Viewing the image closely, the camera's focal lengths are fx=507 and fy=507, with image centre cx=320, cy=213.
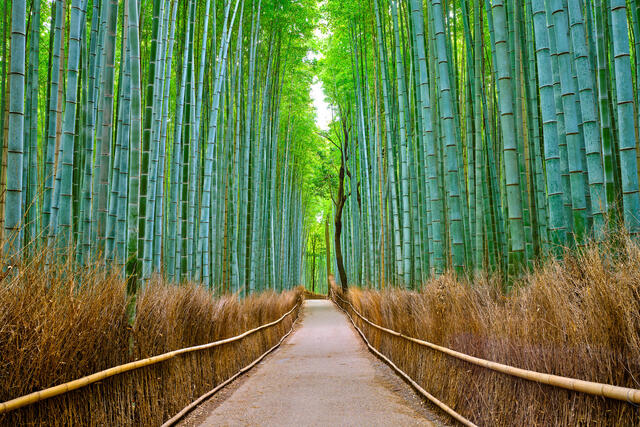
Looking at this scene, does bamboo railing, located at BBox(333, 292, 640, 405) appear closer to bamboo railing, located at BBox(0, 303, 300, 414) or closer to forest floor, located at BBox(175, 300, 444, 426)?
forest floor, located at BBox(175, 300, 444, 426)

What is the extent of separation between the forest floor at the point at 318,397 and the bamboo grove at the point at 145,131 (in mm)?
→ 1170

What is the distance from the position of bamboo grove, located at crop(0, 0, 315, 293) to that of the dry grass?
8.7 inches

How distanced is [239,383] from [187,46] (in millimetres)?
3335

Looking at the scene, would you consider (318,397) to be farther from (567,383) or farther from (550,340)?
(567,383)

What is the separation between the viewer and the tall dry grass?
1622mm

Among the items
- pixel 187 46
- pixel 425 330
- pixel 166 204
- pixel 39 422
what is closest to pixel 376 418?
pixel 425 330

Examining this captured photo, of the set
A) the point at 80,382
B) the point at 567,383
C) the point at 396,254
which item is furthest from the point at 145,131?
the point at 396,254

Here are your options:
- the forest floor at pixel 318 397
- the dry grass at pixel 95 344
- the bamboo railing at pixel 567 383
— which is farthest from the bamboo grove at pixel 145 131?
the bamboo railing at pixel 567 383

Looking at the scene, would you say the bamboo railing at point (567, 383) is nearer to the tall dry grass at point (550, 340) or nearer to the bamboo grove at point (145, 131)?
the tall dry grass at point (550, 340)

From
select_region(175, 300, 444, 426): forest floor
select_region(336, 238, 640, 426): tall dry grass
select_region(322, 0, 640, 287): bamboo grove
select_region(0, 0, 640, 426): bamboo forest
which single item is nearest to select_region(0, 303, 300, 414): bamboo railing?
select_region(0, 0, 640, 426): bamboo forest

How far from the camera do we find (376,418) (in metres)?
3.06

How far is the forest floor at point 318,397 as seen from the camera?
3.08m

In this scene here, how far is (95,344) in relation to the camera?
2.24 metres

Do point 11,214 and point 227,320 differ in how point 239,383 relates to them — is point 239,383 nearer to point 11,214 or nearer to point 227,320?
point 227,320
